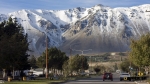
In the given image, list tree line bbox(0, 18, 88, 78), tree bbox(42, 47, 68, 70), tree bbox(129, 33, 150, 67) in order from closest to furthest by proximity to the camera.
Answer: tree line bbox(0, 18, 88, 78) < tree bbox(129, 33, 150, 67) < tree bbox(42, 47, 68, 70)

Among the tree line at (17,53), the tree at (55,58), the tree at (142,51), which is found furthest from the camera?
the tree at (55,58)

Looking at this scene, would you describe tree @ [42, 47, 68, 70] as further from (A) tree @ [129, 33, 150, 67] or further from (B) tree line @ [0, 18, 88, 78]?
(A) tree @ [129, 33, 150, 67]

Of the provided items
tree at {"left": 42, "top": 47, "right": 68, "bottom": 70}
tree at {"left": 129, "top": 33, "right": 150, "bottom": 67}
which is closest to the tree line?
tree at {"left": 42, "top": 47, "right": 68, "bottom": 70}

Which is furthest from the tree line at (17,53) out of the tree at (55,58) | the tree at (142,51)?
the tree at (142,51)

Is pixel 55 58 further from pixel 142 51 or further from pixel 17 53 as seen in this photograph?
pixel 17 53

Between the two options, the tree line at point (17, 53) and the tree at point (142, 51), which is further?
the tree at point (142, 51)

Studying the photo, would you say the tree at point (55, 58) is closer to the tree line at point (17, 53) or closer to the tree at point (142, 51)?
the tree line at point (17, 53)

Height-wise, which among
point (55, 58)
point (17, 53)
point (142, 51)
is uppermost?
point (55, 58)

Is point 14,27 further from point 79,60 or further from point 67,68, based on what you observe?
point 79,60

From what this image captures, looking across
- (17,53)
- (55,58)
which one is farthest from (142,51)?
(55,58)

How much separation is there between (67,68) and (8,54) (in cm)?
4912

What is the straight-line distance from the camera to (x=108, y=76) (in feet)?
266

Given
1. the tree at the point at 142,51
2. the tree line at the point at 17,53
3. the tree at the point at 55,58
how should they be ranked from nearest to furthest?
the tree line at the point at 17,53, the tree at the point at 142,51, the tree at the point at 55,58

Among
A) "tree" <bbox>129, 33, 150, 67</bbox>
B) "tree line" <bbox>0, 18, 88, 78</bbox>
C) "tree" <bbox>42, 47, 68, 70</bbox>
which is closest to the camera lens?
"tree line" <bbox>0, 18, 88, 78</bbox>
